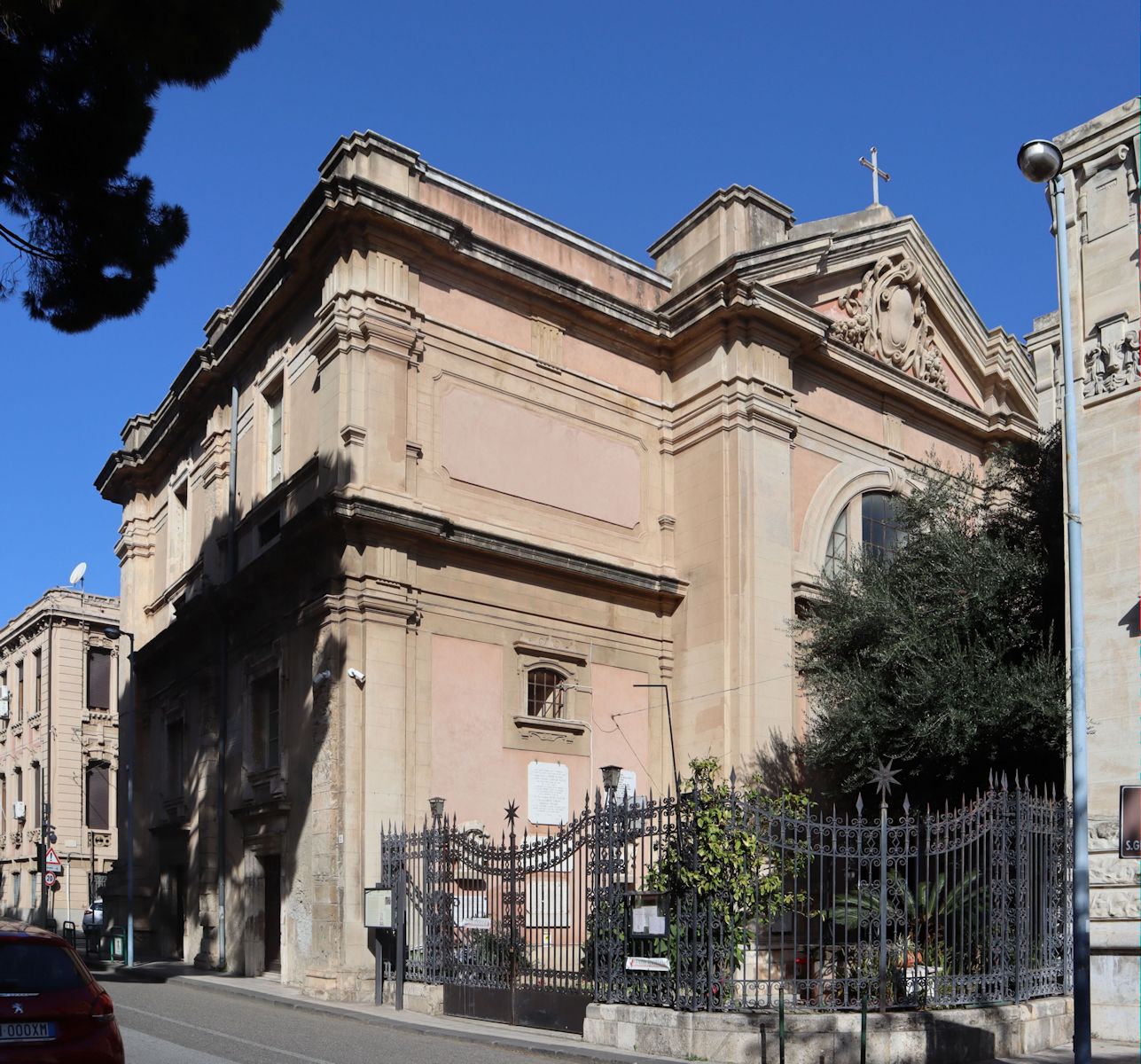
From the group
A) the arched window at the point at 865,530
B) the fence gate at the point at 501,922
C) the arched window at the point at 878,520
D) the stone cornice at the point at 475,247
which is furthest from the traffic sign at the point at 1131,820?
the arched window at the point at 878,520

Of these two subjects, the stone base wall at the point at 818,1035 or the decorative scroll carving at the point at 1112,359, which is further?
the decorative scroll carving at the point at 1112,359

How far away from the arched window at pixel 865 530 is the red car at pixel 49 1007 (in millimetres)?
17602

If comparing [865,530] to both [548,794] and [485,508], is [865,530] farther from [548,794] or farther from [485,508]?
[548,794]

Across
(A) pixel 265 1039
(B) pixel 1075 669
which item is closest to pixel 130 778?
(A) pixel 265 1039

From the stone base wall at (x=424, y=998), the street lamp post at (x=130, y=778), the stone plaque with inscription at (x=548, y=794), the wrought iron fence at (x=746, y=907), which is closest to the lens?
the wrought iron fence at (x=746, y=907)

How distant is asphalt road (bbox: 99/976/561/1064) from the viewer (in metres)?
12.6

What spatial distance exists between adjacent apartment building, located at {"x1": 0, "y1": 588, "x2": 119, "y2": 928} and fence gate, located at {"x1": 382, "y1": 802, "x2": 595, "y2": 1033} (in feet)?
105

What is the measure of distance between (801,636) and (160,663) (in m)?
14.5

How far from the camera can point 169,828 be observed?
28.4 metres

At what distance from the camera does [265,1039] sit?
1426 centimetres

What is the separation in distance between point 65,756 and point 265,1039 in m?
36.2

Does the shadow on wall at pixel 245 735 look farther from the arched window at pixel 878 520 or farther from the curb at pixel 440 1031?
the arched window at pixel 878 520

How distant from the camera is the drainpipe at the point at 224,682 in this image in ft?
80.6

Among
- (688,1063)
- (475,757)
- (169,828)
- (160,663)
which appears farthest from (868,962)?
(160,663)
